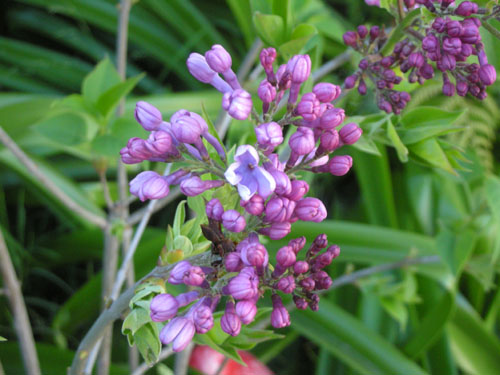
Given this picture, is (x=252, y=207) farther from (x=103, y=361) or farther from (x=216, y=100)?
(x=216, y=100)

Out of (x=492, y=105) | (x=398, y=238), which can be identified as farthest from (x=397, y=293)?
(x=492, y=105)

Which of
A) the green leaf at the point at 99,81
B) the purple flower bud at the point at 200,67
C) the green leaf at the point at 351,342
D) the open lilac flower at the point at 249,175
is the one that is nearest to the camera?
the open lilac flower at the point at 249,175

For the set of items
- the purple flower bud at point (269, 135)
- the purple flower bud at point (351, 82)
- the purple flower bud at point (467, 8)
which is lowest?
the purple flower bud at point (351, 82)

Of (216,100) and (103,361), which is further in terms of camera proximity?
(216,100)

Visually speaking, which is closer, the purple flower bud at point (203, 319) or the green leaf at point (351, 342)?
the purple flower bud at point (203, 319)

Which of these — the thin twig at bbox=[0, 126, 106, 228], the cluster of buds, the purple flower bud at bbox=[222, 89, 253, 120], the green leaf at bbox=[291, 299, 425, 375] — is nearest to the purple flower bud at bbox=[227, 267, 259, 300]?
the cluster of buds

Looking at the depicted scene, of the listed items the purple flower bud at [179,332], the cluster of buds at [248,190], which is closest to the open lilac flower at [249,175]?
the cluster of buds at [248,190]

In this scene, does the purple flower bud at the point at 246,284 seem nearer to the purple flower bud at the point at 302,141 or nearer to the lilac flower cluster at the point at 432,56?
the purple flower bud at the point at 302,141

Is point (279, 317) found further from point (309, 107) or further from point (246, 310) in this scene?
point (309, 107)
